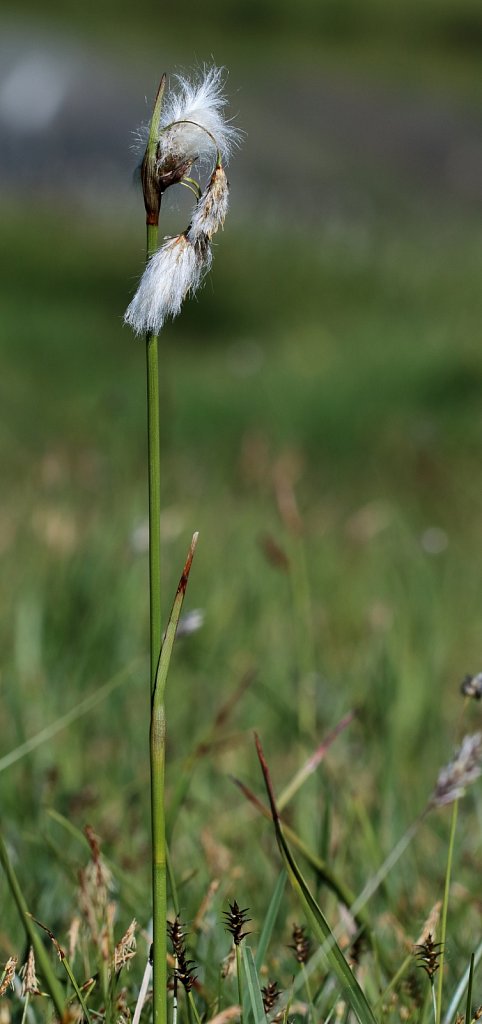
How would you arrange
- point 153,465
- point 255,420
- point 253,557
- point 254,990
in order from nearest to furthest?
point 153,465 < point 254,990 < point 253,557 < point 255,420

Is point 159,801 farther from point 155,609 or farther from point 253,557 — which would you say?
point 253,557

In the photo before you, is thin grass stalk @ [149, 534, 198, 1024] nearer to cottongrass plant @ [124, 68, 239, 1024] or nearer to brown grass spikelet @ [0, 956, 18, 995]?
cottongrass plant @ [124, 68, 239, 1024]

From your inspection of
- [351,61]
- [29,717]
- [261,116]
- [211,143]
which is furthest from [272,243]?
[211,143]

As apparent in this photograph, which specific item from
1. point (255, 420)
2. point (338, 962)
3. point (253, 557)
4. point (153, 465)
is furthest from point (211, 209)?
point (255, 420)

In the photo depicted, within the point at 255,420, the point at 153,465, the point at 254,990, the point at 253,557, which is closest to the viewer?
the point at 153,465

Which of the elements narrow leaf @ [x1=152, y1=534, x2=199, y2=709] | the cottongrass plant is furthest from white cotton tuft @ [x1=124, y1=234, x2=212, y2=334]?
narrow leaf @ [x1=152, y1=534, x2=199, y2=709]

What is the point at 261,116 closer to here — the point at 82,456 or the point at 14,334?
the point at 14,334
